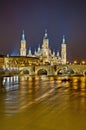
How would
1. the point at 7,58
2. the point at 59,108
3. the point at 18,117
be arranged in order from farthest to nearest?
the point at 7,58 < the point at 59,108 < the point at 18,117

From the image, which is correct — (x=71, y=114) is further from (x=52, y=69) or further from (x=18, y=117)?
(x=52, y=69)

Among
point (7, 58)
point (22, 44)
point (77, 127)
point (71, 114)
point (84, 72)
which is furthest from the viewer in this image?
point (22, 44)

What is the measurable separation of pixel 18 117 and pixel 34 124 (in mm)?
1573

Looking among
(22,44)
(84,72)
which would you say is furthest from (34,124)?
(22,44)

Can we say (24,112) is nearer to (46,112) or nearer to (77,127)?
(46,112)

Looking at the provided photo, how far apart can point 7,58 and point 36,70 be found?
1789cm

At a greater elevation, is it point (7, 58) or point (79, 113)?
point (7, 58)

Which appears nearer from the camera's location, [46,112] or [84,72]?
[46,112]

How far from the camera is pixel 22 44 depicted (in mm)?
187750

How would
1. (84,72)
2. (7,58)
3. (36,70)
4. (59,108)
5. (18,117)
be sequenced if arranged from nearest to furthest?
1. (18,117)
2. (59,108)
3. (84,72)
4. (36,70)
5. (7,58)

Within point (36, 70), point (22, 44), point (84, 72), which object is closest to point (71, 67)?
point (84, 72)

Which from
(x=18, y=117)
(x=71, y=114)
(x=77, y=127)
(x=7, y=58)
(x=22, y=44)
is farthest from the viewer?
(x=22, y=44)

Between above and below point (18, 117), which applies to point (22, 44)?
above

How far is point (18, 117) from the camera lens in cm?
1385
